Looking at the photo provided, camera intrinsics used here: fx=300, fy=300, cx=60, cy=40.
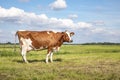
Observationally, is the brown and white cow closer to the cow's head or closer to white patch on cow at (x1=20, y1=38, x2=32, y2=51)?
white patch on cow at (x1=20, y1=38, x2=32, y2=51)

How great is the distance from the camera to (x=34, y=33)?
21.6m

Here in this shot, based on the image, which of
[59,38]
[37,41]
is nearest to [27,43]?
[37,41]

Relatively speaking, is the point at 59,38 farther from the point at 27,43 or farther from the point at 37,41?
the point at 27,43

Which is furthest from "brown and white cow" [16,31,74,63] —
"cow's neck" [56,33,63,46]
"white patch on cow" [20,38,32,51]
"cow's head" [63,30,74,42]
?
"cow's head" [63,30,74,42]

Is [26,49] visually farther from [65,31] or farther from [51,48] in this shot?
[65,31]

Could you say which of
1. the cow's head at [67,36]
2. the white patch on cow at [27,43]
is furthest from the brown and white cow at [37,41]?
the cow's head at [67,36]

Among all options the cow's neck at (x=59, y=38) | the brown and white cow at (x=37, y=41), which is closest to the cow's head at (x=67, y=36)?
the cow's neck at (x=59, y=38)

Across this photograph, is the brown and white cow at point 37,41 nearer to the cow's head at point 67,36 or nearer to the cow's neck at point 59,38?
the cow's neck at point 59,38

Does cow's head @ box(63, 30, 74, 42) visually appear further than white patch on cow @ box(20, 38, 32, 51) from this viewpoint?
Yes

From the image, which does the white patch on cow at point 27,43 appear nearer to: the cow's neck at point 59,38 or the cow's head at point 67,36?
the cow's neck at point 59,38

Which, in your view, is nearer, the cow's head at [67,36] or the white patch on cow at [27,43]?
the white patch on cow at [27,43]

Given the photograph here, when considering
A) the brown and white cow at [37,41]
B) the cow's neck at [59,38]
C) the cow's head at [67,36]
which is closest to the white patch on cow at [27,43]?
the brown and white cow at [37,41]

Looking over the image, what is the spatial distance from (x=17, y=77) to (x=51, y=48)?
8.80m

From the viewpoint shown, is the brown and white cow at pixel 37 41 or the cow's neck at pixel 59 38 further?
the cow's neck at pixel 59 38
